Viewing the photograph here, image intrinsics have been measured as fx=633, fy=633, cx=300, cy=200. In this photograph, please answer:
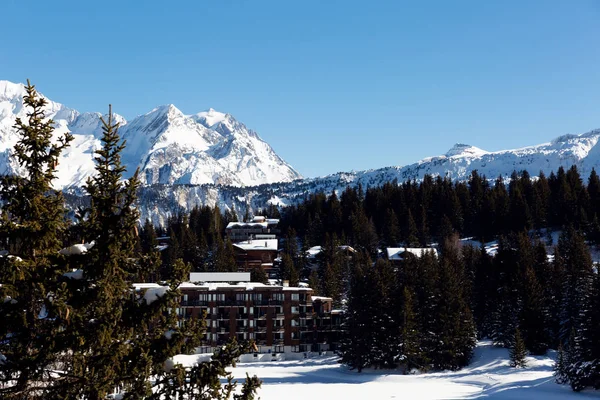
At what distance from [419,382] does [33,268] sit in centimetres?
7019

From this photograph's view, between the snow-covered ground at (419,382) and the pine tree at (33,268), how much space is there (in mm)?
44048

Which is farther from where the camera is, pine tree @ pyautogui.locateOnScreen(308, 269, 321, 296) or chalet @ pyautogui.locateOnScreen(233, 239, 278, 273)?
chalet @ pyautogui.locateOnScreen(233, 239, 278, 273)

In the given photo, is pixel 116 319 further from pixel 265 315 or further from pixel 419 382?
pixel 265 315

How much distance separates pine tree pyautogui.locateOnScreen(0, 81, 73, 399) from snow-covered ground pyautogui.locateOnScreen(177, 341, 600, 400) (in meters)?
44.0

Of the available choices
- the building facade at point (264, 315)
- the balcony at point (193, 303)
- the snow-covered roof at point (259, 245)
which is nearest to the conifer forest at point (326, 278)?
the snow-covered roof at point (259, 245)

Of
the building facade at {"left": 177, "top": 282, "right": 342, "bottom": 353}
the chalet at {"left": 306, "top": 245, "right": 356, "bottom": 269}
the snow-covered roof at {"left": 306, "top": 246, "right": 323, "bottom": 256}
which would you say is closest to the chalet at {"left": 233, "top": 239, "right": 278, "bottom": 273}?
the snow-covered roof at {"left": 306, "top": 246, "right": 323, "bottom": 256}

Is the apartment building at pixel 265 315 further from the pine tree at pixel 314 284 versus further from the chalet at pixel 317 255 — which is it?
the chalet at pixel 317 255

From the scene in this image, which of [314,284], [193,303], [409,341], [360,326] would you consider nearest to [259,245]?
[314,284]

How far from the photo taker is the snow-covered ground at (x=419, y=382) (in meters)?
66.4

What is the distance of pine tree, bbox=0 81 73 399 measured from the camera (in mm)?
14094

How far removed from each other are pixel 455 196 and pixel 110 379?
533 ft

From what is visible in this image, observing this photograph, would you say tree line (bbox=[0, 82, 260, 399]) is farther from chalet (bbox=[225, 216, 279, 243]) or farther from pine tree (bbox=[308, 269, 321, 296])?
chalet (bbox=[225, 216, 279, 243])

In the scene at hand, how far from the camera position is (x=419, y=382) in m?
78.2

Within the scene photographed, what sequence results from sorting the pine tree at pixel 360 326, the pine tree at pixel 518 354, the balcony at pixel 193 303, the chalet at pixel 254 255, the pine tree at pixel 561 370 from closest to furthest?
the pine tree at pixel 561 370, the pine tree at pixel 518 354, the pine tree at pixel 360 326, the balcony at pixel 193 303, the chalet at pixel 254 255
